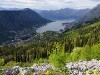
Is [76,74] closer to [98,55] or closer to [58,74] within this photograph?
[58,74]

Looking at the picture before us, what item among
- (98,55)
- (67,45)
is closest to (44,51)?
(67,45)

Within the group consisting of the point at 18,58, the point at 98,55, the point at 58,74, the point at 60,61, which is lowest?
the point at 18,58

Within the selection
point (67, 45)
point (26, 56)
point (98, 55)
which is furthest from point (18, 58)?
point (98, 55)

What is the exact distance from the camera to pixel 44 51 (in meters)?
191

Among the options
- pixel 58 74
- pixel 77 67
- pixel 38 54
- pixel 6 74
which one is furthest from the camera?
pixel 38 54

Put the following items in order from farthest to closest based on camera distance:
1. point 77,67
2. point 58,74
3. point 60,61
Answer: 1. point 77,67
2. point 58,74
3. point 60,61

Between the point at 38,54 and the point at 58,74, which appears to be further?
the point at 38,54

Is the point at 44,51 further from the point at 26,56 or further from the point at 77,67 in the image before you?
the point at 77,67

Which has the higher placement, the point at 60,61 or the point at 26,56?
the point at 60,61

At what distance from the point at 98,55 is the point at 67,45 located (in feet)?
459

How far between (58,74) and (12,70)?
831cm

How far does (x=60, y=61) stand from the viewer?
2803 cm

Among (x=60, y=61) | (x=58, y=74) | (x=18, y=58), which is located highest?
(x=60, y=61)

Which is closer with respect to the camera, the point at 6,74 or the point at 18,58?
the point at 6,74
